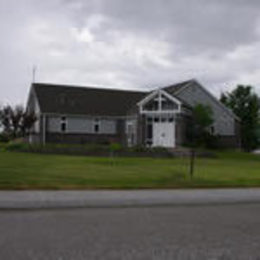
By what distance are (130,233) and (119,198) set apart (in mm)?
4303

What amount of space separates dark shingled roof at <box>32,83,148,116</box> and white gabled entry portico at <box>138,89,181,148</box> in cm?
476

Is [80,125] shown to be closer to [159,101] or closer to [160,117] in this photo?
[160,117]

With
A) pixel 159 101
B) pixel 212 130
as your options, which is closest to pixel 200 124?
pixel 212 130

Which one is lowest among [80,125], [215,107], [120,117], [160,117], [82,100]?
[80,125]

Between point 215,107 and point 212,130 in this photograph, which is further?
point 215,107

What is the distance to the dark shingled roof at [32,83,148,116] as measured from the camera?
40.8m

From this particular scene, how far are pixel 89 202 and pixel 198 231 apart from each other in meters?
4.05

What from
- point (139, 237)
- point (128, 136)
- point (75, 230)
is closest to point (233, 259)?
point (139, 237)

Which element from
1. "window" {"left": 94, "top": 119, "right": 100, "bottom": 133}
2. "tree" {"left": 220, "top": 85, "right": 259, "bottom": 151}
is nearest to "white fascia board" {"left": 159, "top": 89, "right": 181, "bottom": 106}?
"window" {"left": 94, "top": 119, "right": 100, "bottom": 133}

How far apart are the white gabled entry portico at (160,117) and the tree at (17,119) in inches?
400

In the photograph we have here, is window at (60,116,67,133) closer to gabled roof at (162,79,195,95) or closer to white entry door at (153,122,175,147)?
white entry door at (153,122,175,147)

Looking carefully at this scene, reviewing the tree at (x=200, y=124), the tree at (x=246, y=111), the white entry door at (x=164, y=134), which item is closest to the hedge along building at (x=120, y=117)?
the white entry door at (x=164, y=134)

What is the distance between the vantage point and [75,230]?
26.5 ft

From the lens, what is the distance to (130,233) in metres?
7.88
